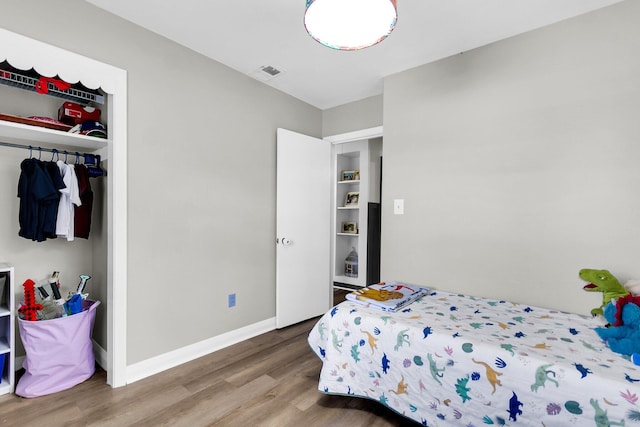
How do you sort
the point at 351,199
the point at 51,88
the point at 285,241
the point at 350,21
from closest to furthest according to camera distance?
the point at 350,21 → the point at 51,88 → the point at 285,241 → the point at 351,199

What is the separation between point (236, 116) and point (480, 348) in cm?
252

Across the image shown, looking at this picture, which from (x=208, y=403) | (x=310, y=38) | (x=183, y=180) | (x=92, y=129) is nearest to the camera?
(x=208, y=403)

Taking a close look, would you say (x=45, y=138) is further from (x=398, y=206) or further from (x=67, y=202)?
(x=398, y=206)

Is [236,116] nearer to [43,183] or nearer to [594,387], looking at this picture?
[43,183]

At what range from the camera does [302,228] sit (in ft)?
11.0

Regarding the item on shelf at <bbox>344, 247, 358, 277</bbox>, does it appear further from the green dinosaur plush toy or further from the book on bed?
the green dinosaur plush toy

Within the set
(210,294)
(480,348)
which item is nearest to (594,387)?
(480,348)

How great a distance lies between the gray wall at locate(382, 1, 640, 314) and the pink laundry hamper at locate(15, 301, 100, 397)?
2362 millimetres

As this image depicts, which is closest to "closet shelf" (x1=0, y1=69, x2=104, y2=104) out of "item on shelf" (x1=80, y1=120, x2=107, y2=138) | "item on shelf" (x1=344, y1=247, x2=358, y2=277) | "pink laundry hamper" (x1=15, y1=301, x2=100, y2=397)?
"item on shelf" (x1=80, y1=120, x2=107, y2=138)

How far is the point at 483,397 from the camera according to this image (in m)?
1.44

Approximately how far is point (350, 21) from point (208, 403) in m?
2.24

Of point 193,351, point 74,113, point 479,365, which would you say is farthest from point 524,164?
point 74,113

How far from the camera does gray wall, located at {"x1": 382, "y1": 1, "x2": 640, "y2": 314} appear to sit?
6.23 ft

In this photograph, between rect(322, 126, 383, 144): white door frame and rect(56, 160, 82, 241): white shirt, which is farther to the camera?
rect(322, 126, 383, 144): white door frame
